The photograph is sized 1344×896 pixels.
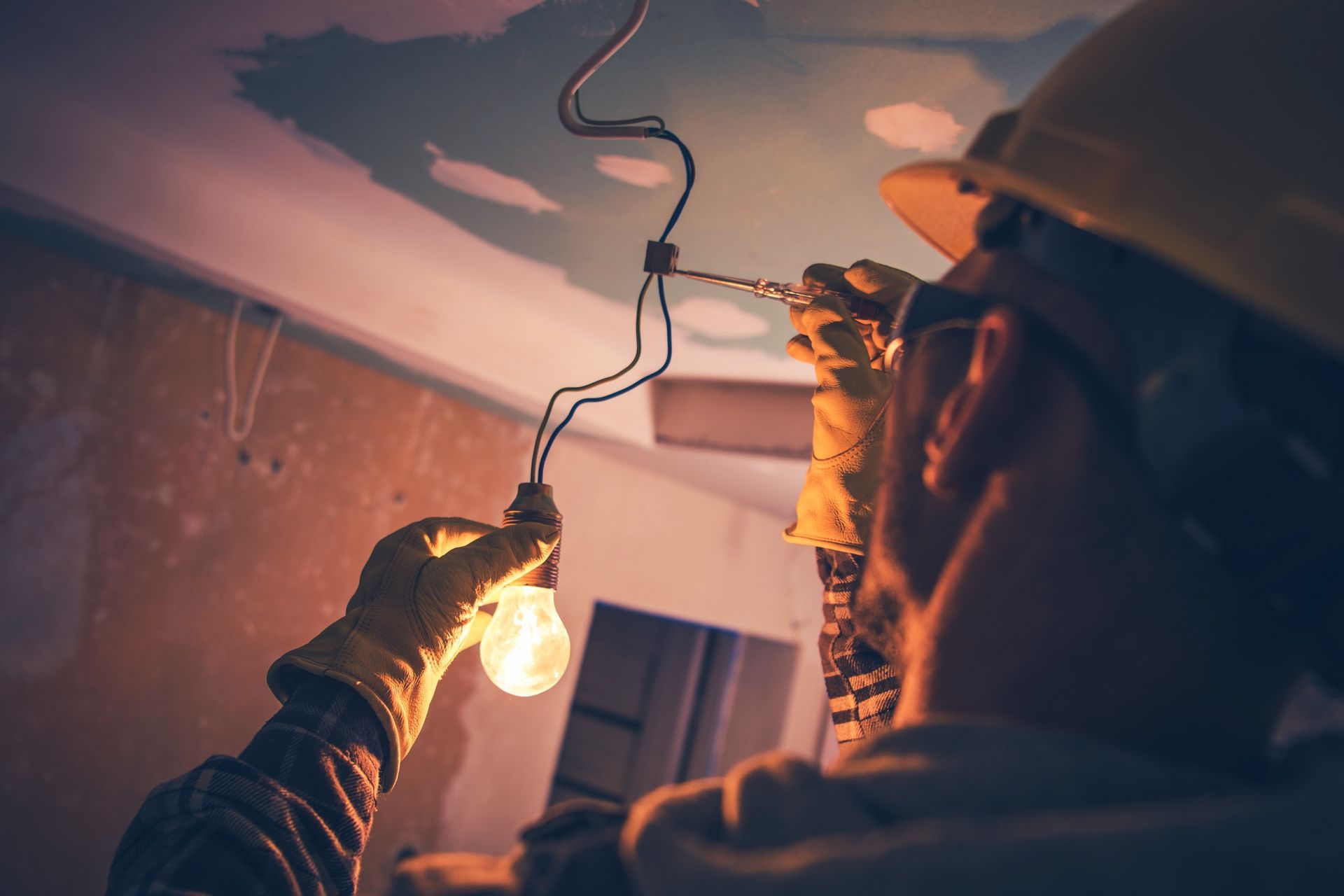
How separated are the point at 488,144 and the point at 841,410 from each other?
0.74 meters

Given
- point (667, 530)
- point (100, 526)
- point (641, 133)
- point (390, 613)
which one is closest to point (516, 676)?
point (390, 613)

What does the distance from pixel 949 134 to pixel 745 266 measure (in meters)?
0.61

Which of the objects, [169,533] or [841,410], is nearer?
[841,410]

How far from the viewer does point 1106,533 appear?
1.67 feet

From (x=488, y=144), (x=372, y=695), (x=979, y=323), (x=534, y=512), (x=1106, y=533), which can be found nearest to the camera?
(x=1106, y=533)

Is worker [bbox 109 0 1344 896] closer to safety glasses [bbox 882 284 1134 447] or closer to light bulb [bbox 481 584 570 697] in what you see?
safety glasses [bbox 882 284 1134 447]

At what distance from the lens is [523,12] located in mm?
998

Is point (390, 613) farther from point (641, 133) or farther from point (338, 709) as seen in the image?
point (641, 133)

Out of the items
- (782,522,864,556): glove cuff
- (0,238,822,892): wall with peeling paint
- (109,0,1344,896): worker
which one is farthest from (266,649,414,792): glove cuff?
(0,238,822,892): wall with peeling paint


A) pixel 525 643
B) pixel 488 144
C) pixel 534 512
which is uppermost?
pixel 488 144

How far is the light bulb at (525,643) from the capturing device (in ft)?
3.69

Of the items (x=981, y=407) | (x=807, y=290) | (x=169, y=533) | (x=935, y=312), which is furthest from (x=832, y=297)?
(x=169, y=533)

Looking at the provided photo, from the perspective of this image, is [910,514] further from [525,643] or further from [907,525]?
[525,643]

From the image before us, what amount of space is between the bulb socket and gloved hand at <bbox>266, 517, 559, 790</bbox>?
1 centimetres
